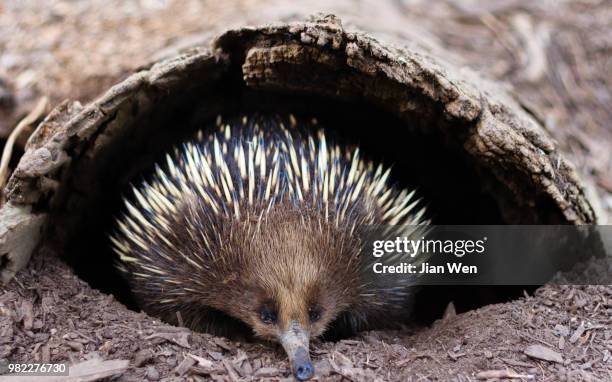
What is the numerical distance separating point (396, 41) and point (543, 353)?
202cm

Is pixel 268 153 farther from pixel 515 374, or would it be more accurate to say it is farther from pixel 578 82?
pixel 578 82

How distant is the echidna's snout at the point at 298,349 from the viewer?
108 inches

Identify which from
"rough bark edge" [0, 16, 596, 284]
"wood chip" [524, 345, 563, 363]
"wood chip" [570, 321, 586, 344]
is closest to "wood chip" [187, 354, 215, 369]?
"rough bark edge" [0, 16, 596, 284]

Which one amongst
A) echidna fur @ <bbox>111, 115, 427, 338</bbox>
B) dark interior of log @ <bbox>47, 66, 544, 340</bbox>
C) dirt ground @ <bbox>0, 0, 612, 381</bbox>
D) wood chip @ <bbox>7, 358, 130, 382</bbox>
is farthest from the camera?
dark interior of log @ <bbox>47, 66, 544, 340</bbox>

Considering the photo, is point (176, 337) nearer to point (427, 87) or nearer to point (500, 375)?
point (500, 375)

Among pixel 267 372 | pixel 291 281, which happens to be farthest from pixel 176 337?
pixel 291 281

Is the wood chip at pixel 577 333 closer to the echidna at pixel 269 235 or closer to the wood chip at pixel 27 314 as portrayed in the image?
the echidna at pixel 269 235

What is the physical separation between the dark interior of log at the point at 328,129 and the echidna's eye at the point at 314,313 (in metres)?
1.42

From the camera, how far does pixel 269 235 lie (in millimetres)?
3068

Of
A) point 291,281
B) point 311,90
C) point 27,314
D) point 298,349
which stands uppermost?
point 311,90

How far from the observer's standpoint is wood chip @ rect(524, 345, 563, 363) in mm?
2943

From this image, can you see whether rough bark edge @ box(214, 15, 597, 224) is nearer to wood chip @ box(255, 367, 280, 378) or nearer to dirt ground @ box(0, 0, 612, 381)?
dirt ground @ box(0, 0, 612, 381)

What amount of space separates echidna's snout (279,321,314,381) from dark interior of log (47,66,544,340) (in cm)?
163

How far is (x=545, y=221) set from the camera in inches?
149
